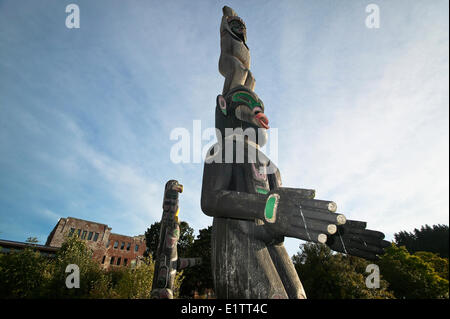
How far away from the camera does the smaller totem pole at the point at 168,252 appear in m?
5.41

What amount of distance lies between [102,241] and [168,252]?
32.4m

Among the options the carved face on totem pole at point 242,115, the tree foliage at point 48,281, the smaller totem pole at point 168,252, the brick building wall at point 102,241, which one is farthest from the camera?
the brick building wall at point 102,241

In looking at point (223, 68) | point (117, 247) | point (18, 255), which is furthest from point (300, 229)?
point (117, 247)

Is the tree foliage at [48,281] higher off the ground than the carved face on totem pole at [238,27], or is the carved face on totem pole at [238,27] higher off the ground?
the carved face on totem pole at [238,27]

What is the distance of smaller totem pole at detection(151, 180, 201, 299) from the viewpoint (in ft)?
17.7

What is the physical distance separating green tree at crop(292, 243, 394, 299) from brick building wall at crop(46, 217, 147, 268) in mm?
20174

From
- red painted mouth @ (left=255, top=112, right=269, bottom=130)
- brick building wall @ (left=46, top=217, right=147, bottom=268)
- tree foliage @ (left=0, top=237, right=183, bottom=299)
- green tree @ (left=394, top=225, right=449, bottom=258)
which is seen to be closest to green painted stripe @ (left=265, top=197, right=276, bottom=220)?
red painted mouth @ (left=255, top=112, right=269, bottom=130)

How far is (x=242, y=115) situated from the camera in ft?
11.9

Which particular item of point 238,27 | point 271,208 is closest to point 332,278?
point 238,27

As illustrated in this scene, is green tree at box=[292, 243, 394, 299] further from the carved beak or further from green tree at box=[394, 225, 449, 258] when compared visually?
green tree at box=[394, 225, 449, 258]

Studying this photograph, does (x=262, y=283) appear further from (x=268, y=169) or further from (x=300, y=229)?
(x=268, y=169)

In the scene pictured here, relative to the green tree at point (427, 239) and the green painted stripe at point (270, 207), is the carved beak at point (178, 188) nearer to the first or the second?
the green painted stripe at point (270, 207)

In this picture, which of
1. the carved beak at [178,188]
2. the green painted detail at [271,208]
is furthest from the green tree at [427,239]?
the green painted detail at [271,208]
